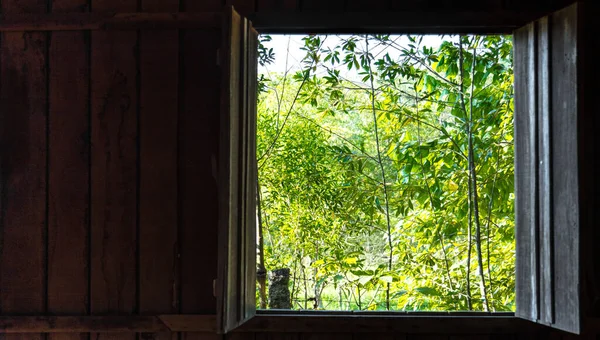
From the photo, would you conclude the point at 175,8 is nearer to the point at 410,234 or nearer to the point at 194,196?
the point at 194,196

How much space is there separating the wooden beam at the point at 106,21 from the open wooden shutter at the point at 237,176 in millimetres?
242

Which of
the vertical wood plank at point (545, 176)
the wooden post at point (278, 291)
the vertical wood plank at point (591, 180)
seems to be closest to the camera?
the vertical wood plank at point (545, 176)

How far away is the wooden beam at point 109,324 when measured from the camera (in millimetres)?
1894

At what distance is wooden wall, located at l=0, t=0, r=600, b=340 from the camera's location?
193 centimetres

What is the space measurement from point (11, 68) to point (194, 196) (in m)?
0.92

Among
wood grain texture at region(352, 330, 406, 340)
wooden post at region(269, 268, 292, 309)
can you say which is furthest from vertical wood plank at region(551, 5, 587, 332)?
wooden post at region(269, 268, 292, 309)

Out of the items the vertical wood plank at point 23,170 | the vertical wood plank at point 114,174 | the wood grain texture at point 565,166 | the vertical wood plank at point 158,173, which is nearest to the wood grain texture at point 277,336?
the vertical wood plank at point 158,173

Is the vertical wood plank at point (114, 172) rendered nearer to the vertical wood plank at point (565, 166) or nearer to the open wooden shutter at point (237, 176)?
the open wooden shutter at point (237, 176)

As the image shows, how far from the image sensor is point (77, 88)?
1.98 meters

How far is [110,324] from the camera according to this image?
1.90m

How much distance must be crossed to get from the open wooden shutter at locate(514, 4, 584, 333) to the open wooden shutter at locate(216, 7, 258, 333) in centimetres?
106

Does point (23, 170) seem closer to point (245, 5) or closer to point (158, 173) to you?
point (158, 173)

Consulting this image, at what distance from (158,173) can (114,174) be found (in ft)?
0.59

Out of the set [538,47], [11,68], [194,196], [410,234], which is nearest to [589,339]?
[538,47]
